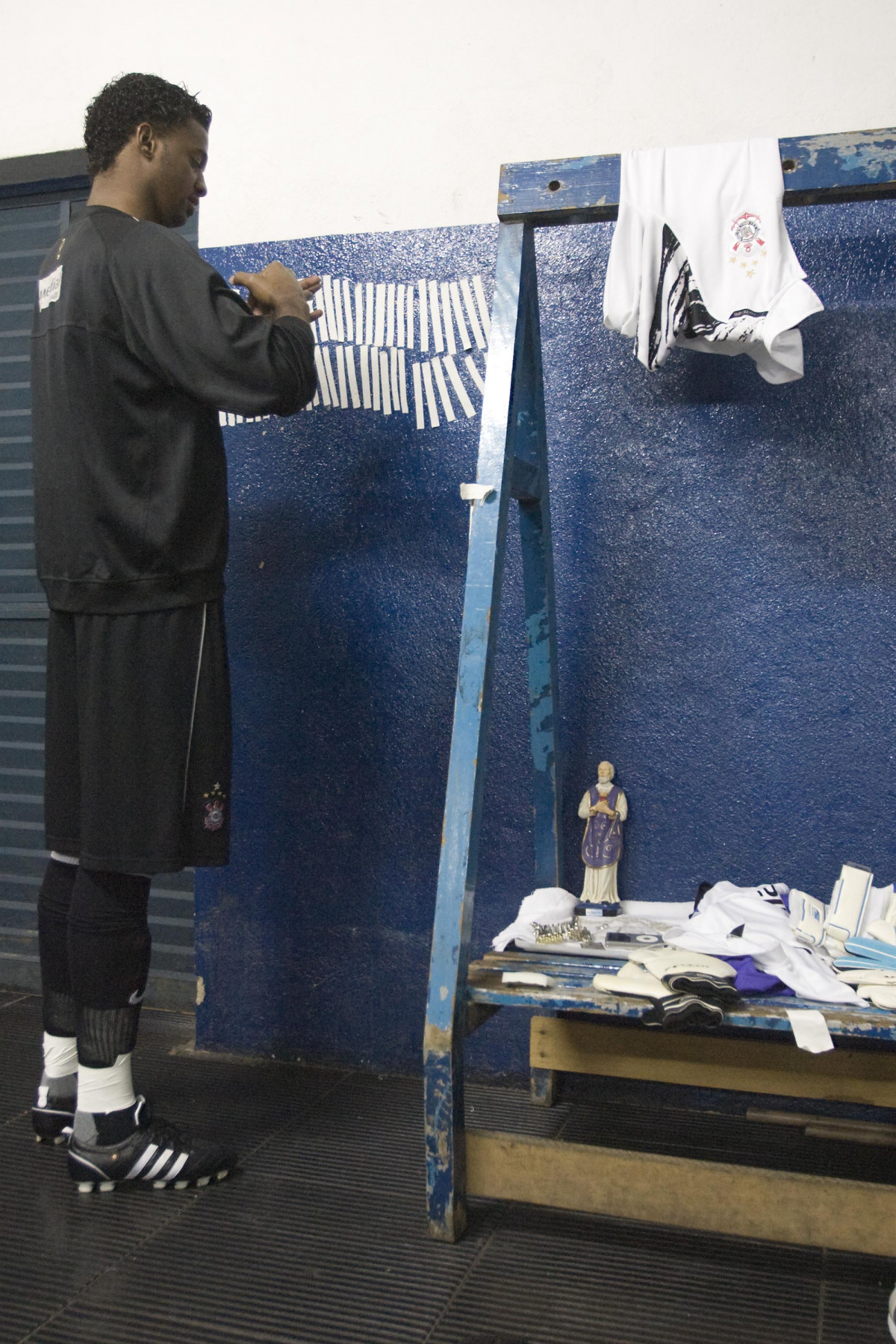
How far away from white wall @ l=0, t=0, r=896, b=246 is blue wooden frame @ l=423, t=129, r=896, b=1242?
1.99 feet

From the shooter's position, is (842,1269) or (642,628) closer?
(842,1269)

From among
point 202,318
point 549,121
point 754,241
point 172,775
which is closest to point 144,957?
point 172,775

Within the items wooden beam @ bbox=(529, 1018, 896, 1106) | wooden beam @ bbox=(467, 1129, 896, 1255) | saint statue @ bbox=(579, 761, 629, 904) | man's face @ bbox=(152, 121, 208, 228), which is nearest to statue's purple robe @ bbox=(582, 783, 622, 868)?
saint statue @ bbox=(579, 761, 629, 904)

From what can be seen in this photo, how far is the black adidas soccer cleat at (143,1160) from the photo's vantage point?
6.81 feet

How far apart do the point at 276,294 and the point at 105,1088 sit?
1.51m

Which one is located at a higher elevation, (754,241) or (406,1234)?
(754,241)

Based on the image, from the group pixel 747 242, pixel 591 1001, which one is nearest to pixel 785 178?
pixel 747 242

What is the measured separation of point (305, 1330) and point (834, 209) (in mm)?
2232

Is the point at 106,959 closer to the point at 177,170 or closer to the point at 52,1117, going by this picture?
the point at 52,1117

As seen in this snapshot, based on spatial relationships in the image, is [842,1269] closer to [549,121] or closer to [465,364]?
[465,364]

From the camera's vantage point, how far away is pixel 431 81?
2578mm

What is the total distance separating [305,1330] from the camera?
166 cm

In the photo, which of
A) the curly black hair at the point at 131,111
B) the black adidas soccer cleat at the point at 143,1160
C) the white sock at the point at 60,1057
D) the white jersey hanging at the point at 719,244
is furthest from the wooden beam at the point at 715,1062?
the curly black hair at the point at 131,111

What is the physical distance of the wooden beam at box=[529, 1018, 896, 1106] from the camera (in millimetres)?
1981
